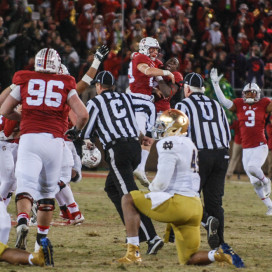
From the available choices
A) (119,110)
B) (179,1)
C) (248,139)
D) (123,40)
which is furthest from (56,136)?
(179,1)

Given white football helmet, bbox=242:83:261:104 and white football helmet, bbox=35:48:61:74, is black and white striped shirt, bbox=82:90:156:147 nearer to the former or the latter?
white football helmet, bbox=35:48:61:74

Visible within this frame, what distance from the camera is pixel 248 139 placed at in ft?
40.1

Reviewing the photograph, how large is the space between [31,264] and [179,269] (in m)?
1.28

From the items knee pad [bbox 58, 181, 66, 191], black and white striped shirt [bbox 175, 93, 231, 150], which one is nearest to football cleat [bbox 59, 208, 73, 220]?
knee pad [bbox 58, 181, 66, 191]

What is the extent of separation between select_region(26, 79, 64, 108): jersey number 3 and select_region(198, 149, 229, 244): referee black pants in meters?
1.71

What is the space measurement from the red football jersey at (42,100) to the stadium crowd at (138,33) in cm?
915

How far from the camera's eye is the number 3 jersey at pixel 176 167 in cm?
634

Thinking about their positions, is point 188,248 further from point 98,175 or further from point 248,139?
point 98,175

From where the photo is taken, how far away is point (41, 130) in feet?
22.1

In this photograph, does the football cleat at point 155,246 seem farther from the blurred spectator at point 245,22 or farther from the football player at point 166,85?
the blurred spectator at point 245,22

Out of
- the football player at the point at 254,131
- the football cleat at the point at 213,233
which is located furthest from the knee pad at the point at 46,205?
the football player at the point at 254,131

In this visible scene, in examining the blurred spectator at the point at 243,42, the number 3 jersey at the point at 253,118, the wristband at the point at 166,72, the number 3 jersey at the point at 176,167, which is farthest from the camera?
the blurred spectator at the point at 243,42

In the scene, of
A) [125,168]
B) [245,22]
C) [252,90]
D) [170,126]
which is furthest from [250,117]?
[245,22]

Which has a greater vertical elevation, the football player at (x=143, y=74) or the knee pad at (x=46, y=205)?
the football player at (x=143, y=74)
